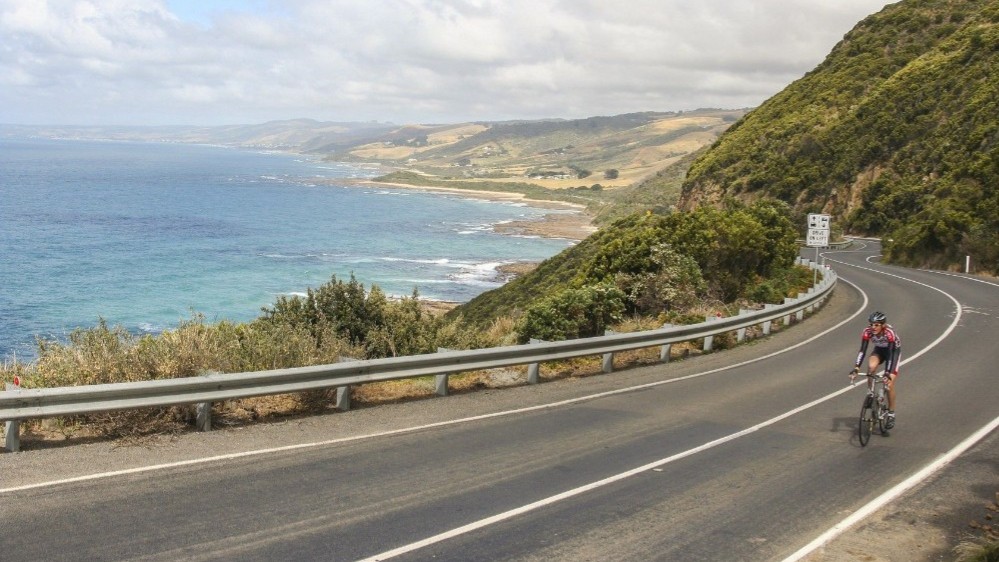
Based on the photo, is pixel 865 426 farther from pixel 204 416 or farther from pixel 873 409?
pixel 204 416

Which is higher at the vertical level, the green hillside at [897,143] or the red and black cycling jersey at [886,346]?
the green hillside at [897,143]

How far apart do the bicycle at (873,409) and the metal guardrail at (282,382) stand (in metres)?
4.71

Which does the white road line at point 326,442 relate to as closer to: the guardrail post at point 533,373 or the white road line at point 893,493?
the guardrail post at point 533,373

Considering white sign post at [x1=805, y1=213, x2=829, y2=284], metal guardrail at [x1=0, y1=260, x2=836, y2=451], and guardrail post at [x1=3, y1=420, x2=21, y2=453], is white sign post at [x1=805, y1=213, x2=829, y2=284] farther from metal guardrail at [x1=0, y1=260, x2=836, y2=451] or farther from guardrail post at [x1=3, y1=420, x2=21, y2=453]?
guardrail post at [x1=3, y1=420, x2=21, y2=453]

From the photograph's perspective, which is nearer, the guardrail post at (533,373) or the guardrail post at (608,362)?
the guardrail post at (533,373)

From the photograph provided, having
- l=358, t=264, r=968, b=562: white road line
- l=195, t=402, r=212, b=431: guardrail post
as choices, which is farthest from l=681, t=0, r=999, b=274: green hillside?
l=195, t=402, r=212, b=431: guardrail post

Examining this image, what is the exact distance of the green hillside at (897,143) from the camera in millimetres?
47438

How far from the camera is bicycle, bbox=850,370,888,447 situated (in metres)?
10.5

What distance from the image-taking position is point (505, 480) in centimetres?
834

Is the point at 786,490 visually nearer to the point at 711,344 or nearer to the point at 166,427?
the point at 166,427

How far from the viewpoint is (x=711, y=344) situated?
18844mm

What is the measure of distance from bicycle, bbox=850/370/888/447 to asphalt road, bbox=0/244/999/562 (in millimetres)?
211

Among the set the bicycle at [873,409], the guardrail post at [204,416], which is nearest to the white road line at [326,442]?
the guardrail post at [204,416]

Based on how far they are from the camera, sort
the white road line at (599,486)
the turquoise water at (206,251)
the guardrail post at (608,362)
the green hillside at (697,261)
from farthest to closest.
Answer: the turquoise water at (206,251), the green hillside at (697,261), the guardrail post at (608,362), the white road line at (599,486)
